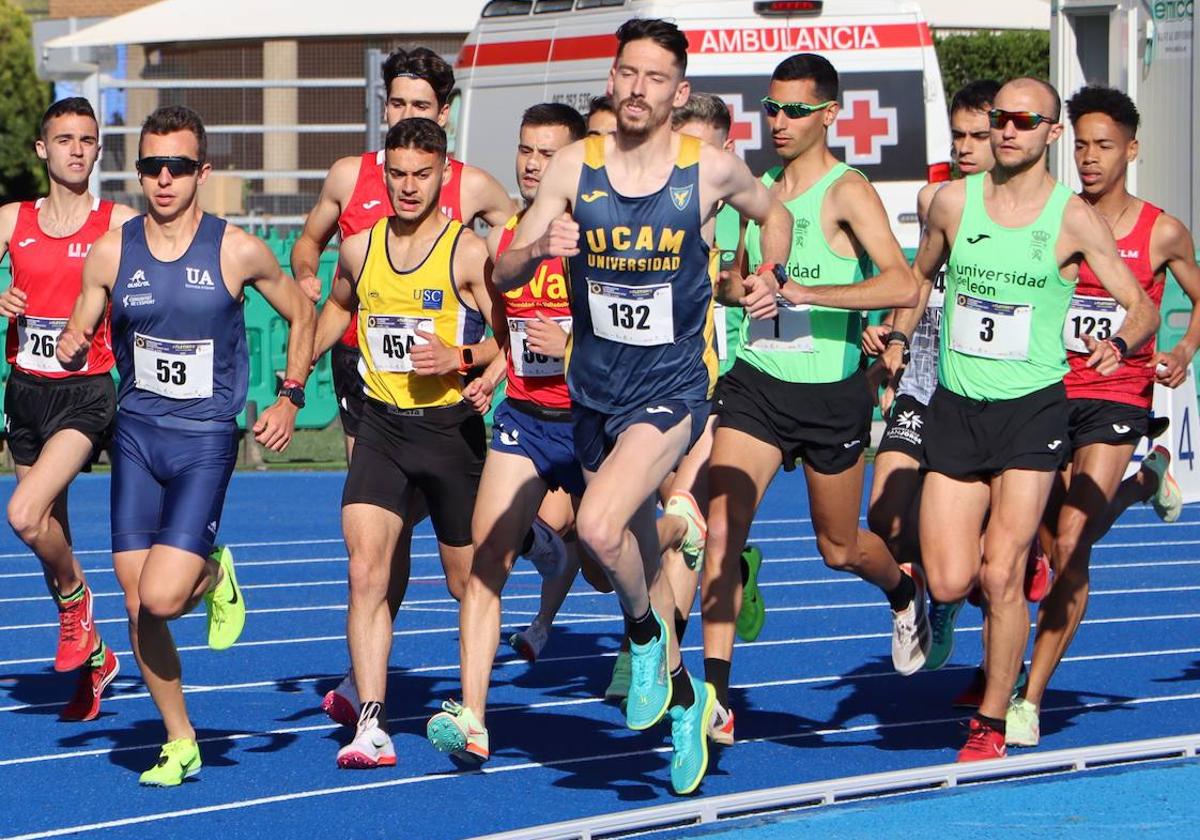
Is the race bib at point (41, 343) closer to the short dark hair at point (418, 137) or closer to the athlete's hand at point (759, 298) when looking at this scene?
the short dark hair at point (418, 137)

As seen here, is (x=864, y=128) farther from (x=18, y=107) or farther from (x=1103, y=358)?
(x=18, y=107)

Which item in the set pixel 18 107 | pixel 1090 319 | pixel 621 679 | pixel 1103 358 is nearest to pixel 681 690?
pixel 621 679

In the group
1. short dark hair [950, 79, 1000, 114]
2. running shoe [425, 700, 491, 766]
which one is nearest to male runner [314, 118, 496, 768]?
running shoe [425, 700, 491, 766]

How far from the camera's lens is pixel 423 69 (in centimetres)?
855

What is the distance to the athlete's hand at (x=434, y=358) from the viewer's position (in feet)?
24.5

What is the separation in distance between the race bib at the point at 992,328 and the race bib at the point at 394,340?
1864mm

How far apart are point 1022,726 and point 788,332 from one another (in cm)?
165

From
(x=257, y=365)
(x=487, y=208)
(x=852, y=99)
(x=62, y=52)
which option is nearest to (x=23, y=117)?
(x=62, y=52)

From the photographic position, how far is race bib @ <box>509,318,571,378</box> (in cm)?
767

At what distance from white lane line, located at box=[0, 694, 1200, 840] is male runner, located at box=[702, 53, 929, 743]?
17.4 inches

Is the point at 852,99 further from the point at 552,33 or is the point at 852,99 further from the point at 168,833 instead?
the point at 168,833

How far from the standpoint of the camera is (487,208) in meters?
8.48

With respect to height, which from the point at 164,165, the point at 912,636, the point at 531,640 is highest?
the point at 164,165

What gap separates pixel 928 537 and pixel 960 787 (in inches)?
37.3
